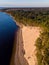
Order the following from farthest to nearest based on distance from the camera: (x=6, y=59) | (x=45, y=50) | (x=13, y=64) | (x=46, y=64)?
(x=6, y=59), (x=13, y=64), (x=45, y=50), (x=46, y=64)

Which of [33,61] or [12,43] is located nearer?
[33,61]

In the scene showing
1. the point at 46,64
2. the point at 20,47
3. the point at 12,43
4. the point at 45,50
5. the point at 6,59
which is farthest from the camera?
the point at 12,43

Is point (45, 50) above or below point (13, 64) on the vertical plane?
above

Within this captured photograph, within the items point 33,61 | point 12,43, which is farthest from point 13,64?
point 12,43

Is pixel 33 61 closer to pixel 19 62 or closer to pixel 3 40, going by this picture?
pixel 19 62

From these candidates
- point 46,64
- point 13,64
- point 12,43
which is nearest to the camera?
point 46,64

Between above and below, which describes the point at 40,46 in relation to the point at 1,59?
above

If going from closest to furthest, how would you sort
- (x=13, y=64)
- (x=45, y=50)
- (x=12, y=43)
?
(x=45, y=50) → (x=13, y=64) → (x=12, y=43)

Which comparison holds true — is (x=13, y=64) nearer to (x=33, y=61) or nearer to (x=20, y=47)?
(x=33, y=61)

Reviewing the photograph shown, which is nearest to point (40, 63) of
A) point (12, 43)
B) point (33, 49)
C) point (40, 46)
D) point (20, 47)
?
point (40, 46)
